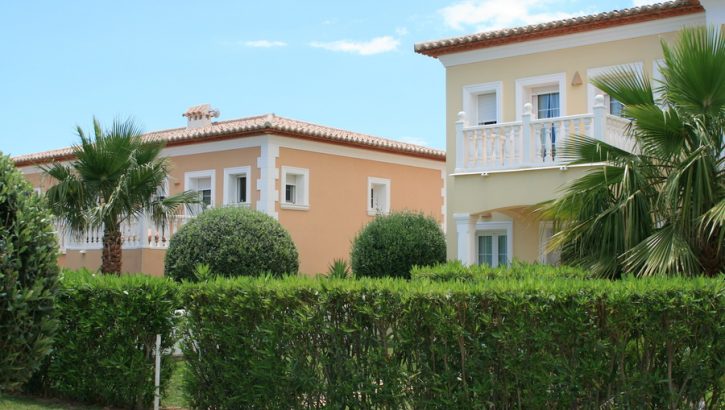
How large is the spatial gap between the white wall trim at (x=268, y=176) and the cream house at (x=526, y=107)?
5.56 m

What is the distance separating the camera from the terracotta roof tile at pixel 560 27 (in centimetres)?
1627

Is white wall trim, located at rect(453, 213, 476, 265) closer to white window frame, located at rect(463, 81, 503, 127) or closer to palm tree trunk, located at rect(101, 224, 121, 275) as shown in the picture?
white window frame, located at rect(463, 81, 503, 127)

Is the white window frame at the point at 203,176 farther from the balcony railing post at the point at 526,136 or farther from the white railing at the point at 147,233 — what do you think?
the balcony railing post at the point at 526,136

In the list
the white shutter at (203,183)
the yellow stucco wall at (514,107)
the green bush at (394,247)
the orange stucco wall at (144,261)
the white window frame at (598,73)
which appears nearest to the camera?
the yellow stucco wall at (514,107)

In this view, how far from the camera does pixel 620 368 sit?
653 centimetres

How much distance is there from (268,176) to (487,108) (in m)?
6.55

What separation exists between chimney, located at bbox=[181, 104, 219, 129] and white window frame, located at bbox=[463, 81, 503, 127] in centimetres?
1155

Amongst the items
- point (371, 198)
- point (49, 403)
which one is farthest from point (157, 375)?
point (371, 198)

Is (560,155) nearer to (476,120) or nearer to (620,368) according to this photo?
(476,120)

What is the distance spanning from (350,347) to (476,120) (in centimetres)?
1242

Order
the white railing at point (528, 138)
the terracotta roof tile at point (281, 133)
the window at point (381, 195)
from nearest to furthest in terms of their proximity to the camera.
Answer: the white railing at point (528, 138)
the terracotta roof tile at point (281, 133)
the window at point (381, 195)

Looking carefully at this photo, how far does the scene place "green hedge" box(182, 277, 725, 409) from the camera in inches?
253

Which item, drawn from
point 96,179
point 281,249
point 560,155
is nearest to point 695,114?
point 560,155

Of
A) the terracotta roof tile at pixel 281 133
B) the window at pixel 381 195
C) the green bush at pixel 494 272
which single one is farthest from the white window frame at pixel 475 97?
the green bush at pixel 494 272
